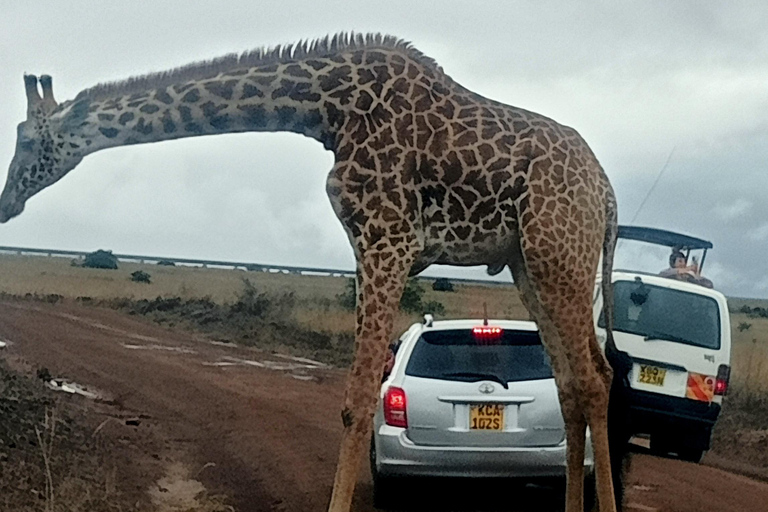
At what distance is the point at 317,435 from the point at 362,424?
12.2 ft

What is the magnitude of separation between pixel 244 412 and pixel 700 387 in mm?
3458

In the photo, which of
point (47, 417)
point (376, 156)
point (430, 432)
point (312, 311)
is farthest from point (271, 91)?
point (312, 311)

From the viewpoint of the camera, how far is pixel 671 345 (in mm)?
7184

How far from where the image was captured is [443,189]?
193 inches

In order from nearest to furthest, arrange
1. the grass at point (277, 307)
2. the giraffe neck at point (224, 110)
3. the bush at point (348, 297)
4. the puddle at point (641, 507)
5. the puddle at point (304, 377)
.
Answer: the giraffe neck at point (224, 110) → the puddle at point (641, 507) → the grass at point (277, 307) → the puddle at point (304, 377) → the bush at point (348, 297)

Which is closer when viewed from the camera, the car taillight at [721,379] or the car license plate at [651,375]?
the car license plate at [651,375]

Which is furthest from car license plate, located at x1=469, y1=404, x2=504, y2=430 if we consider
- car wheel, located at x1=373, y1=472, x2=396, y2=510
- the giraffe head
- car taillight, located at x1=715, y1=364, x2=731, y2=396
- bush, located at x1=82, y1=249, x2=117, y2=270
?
bush, located at x1=82, y1=249, x2=117, y2=270

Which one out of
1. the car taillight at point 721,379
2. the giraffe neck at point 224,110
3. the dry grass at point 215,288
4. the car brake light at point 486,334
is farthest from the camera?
the dry grass at point 215,288

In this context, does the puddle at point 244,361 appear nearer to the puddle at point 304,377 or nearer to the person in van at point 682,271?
the puddle at point 304,377

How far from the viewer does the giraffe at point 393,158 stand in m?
4.79

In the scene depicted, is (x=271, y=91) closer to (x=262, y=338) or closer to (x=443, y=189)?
(x=443, y=189)

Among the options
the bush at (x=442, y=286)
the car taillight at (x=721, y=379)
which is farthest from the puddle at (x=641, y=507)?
the bush at (x=442, y=286)

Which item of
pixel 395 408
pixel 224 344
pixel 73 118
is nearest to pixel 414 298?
pixel 224 344

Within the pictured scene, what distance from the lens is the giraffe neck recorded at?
16.2 ft
